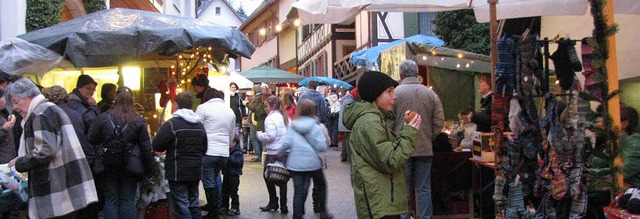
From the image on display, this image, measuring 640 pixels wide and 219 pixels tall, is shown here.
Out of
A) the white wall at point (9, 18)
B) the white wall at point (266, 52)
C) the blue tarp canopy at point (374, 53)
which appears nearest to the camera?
the white wall at point (9, 18)

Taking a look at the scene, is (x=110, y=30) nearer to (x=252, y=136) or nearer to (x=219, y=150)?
(x=219, y=150)

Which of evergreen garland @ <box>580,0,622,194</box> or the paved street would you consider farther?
the paved street

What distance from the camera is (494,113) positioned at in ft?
20.6

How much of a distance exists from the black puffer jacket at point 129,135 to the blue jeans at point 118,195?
86mm

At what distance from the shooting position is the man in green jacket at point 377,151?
468 centimetres

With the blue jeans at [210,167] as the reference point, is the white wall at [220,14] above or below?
above

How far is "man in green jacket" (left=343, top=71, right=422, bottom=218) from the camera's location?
4.68 m

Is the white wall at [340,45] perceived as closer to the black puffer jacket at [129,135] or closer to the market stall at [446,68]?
the market stall at [446,68]

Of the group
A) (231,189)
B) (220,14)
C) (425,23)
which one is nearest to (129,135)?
(231,189)

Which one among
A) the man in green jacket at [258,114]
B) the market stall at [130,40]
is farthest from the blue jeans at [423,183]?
the man in green jacket at [258,114]

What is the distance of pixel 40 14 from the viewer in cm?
1212

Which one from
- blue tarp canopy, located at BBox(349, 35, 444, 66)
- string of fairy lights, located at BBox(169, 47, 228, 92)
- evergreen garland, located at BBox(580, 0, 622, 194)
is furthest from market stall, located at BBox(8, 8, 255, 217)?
blue tarp canopy, located at BBox(349, 35, 444, 66)

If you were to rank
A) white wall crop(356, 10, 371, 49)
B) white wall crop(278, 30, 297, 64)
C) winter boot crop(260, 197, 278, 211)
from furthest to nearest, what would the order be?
white wall crop(278, 30, 297, 64) < white wall crop(356, 10, 371, 49) < winter boot crop(260, 197, 278, 211)

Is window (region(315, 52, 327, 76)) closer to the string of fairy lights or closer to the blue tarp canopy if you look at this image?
the blue tarp canopy
